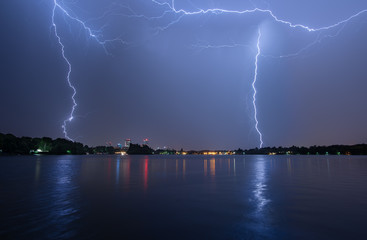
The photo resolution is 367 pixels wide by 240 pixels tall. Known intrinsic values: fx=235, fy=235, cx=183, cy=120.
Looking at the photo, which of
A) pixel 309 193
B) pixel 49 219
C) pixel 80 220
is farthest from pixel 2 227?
pixel 309 193

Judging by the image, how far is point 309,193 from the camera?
13812 millimetres

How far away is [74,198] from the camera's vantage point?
1170 centimetres

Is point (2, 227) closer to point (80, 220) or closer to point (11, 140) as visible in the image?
point (80, 220)

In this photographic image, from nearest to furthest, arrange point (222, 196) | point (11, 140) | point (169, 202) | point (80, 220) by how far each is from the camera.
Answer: point (80, 220)
point (169, 202)
point (222, 196)
point (11, 140)

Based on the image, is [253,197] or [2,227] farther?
[253,197]

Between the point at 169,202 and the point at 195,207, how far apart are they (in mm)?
1543

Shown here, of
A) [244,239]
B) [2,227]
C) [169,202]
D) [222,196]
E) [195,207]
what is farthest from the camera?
[222,196]

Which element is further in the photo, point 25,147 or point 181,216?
point 25,147

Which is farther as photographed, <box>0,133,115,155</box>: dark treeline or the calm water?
<box>0,133,115,155</box>: dark treeline

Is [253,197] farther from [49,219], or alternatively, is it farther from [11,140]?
[11,140]

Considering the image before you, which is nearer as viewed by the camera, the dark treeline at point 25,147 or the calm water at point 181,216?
the calm water at point 181,216

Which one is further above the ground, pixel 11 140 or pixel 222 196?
pixel 11 140

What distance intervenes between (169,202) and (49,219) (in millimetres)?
5014

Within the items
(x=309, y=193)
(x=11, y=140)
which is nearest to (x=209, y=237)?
(x=309, y=193)
